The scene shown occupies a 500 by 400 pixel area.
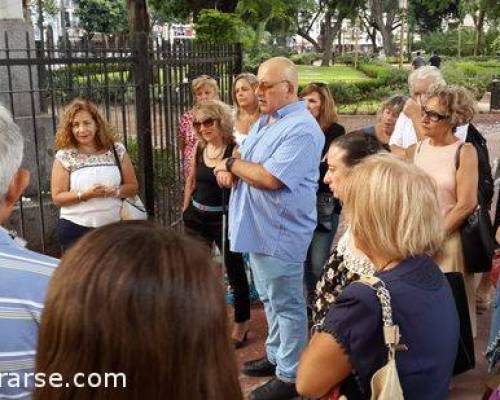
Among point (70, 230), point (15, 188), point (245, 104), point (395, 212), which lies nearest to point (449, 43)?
point (245, 104)

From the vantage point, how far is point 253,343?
450cm

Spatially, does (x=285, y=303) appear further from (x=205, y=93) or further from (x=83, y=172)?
(x=205, y=93)

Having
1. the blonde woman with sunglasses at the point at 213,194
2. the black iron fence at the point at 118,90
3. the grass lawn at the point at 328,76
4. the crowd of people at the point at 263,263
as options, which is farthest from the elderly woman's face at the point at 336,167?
the grass lawn at the point at 328,76

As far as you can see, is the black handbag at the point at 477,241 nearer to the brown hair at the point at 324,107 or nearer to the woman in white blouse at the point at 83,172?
the brown hair at the point at 324,107

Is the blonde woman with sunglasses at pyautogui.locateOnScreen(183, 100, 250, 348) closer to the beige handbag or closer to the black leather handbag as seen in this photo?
the black leather handbag

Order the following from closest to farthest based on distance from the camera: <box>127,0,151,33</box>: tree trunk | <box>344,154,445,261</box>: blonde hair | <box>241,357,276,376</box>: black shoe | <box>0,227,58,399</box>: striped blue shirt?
<box>0,227,58,399</box>: striped blue shirt → <box>344,154,445,261</box>: blonde hair → <box>241,357,276,376</box>: black shoe → <box>127,0,151,33</box>: tree trunk

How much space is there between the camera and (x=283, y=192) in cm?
346

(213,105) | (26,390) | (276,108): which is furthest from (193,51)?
(26,390)

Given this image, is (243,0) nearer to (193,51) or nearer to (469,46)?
(193,51)

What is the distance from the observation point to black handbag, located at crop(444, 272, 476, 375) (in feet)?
7.57

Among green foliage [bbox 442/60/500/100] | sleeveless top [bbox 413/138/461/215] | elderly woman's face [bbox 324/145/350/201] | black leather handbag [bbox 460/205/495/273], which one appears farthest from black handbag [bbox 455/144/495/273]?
green foliage [bbox 442/60/500/100]

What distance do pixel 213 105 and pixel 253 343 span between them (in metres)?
1.70

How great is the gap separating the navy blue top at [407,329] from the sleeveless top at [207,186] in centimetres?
259

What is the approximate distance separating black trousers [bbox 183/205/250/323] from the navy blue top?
241 cm
